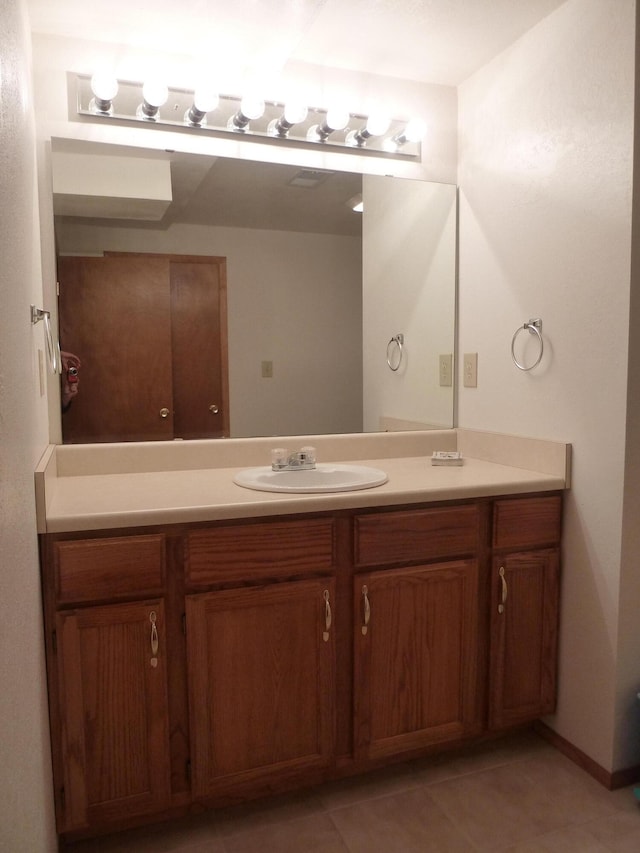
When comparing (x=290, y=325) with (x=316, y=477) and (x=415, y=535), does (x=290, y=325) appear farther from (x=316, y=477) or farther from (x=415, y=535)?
(x=415, y=535)

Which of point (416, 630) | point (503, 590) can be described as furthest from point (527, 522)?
point (416, 630)

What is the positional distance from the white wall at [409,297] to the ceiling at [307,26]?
416mm

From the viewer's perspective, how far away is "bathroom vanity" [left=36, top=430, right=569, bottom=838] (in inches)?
56.0

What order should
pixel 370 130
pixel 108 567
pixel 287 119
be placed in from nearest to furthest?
pixel 108 567, pixel 287 119, pixel 370 130

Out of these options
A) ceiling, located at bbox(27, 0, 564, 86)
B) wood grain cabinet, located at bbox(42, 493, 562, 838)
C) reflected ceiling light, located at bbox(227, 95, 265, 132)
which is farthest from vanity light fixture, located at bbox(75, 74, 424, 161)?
wood grain cabinet, located at bbox(42, 493, 562, 838)

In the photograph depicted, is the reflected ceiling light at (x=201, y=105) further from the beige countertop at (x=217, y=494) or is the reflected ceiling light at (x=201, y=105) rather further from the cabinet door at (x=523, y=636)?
the cabinet door at (x=523, y=636)

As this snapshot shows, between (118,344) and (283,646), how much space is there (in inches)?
41.2

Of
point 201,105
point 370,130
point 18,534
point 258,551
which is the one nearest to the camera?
point 18,534

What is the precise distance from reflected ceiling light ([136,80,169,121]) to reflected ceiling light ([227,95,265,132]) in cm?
21

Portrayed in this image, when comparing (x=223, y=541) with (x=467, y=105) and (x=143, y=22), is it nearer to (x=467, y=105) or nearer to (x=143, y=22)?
(x=143, y=22)

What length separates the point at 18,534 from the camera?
0.92m

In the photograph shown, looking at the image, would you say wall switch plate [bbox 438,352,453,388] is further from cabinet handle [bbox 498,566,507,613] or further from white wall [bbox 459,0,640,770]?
cabinet handle [bbox 498,566,507,613]

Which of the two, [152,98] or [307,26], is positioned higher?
[307,26]

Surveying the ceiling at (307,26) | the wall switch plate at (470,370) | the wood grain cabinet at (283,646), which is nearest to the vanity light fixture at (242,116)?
the ceiling at (307,26)
